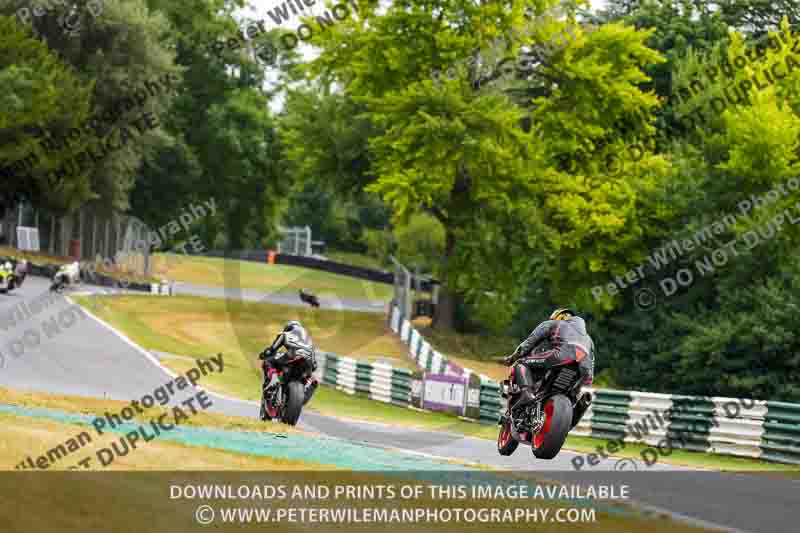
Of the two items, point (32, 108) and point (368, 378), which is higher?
point (32, 108)

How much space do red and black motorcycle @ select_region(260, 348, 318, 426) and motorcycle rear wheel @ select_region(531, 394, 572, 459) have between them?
6.43 metres

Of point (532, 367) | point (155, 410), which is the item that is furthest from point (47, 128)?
point (532, 367)

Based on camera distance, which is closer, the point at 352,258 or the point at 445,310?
the point at 445,310

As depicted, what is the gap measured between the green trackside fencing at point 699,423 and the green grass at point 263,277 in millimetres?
47569

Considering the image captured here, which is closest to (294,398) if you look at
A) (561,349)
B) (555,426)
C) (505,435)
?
(505,435)

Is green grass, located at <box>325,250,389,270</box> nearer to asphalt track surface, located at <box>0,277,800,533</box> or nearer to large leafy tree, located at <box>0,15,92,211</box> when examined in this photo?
large leafy tree, located at <box>0,15,92,211</box>

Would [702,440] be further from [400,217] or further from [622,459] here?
[400,217]

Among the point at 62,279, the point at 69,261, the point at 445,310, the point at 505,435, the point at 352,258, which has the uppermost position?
the point at 352,258

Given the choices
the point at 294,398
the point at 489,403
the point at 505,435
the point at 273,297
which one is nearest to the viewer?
the point at 505,435

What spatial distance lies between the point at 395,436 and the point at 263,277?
2328 inches

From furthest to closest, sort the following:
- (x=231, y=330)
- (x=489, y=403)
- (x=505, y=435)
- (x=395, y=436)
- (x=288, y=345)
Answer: (x=231, y=330) < (x=489, y=403) < (x=395, y=436) < (x=288, y=345) < (x=505, y=435)

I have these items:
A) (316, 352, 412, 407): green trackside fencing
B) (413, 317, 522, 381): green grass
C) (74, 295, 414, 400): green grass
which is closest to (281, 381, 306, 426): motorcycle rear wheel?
(74, 295, 414, 400): green grass

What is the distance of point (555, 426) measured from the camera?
11.0 metres

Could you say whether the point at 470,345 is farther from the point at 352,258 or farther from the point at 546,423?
the point at 352,258
